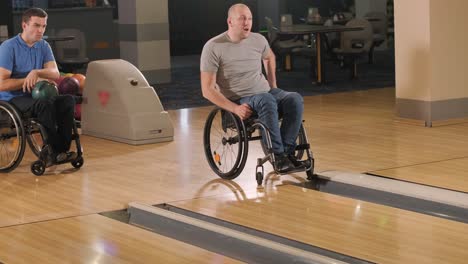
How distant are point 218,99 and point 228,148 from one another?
83cm

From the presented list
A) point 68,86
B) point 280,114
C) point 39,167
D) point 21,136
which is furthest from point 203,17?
point 280,114

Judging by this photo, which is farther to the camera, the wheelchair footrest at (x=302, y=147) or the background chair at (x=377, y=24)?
the background chair at (x=377, y=24)

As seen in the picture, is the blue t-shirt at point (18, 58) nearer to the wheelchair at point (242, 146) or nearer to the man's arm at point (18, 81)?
the man's arm at point (18, 81)

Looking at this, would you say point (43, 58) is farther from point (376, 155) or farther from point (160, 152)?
point (376, 155)

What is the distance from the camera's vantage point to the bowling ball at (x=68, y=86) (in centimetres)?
859

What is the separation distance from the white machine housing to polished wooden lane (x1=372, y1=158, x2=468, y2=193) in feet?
7.39

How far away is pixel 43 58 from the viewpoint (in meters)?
6.91

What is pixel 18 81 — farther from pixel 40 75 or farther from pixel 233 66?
pixel 233 66

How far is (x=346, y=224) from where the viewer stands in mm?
5031

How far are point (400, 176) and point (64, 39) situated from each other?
645 cm

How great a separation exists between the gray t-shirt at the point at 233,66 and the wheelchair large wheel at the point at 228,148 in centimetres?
17

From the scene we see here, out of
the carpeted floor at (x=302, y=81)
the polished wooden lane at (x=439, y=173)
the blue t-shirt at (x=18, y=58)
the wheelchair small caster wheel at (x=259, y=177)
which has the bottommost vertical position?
the polished wooden lane at (x=439, y=173)

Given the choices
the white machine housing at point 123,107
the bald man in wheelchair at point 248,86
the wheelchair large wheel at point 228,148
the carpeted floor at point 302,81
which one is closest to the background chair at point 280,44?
the carpeted floor at point 302,81

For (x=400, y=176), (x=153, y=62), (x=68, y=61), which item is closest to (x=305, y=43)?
(x=153, y=62)
